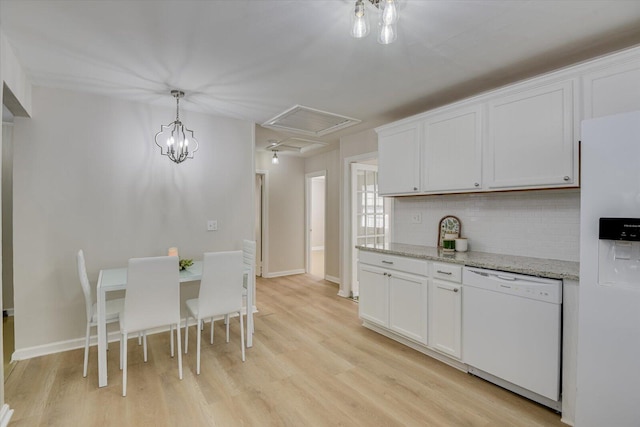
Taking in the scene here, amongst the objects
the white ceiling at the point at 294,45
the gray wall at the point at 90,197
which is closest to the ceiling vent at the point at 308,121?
the white ceiling at the point at 294,45

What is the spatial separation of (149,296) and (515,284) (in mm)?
2670

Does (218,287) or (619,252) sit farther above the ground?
(619,252)

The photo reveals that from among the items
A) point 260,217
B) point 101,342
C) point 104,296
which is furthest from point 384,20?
point 260,217

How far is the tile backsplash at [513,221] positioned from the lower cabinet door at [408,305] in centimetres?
Result: 73

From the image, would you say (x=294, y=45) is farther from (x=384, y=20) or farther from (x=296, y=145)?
(x=296, y=145)

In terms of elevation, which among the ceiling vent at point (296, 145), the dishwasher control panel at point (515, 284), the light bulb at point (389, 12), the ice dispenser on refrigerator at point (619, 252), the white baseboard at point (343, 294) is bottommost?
the white baseboard at point (343, 294)

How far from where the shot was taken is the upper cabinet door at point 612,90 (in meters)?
1.93

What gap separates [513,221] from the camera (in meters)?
2.79

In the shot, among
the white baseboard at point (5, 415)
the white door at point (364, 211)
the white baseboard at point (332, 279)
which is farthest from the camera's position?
the white baseboard at point (332, 279)

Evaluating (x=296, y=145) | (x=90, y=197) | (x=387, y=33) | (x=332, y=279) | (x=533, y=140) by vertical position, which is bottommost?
(x=332, y=279)

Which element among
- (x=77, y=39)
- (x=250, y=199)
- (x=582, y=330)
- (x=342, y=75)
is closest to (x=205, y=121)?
(x=250, y=199)

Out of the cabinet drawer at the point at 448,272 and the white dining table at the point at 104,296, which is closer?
the white dining table at the point at 104,296

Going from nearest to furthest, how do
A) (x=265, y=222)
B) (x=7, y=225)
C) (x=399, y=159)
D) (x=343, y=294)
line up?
(x=399, y=159) < (x=7, y=225) < (x=343, y=294) < (x=265, y=222)

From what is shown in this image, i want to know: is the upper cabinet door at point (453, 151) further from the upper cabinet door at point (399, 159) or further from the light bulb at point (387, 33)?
the light bulb at point (387, 33)
